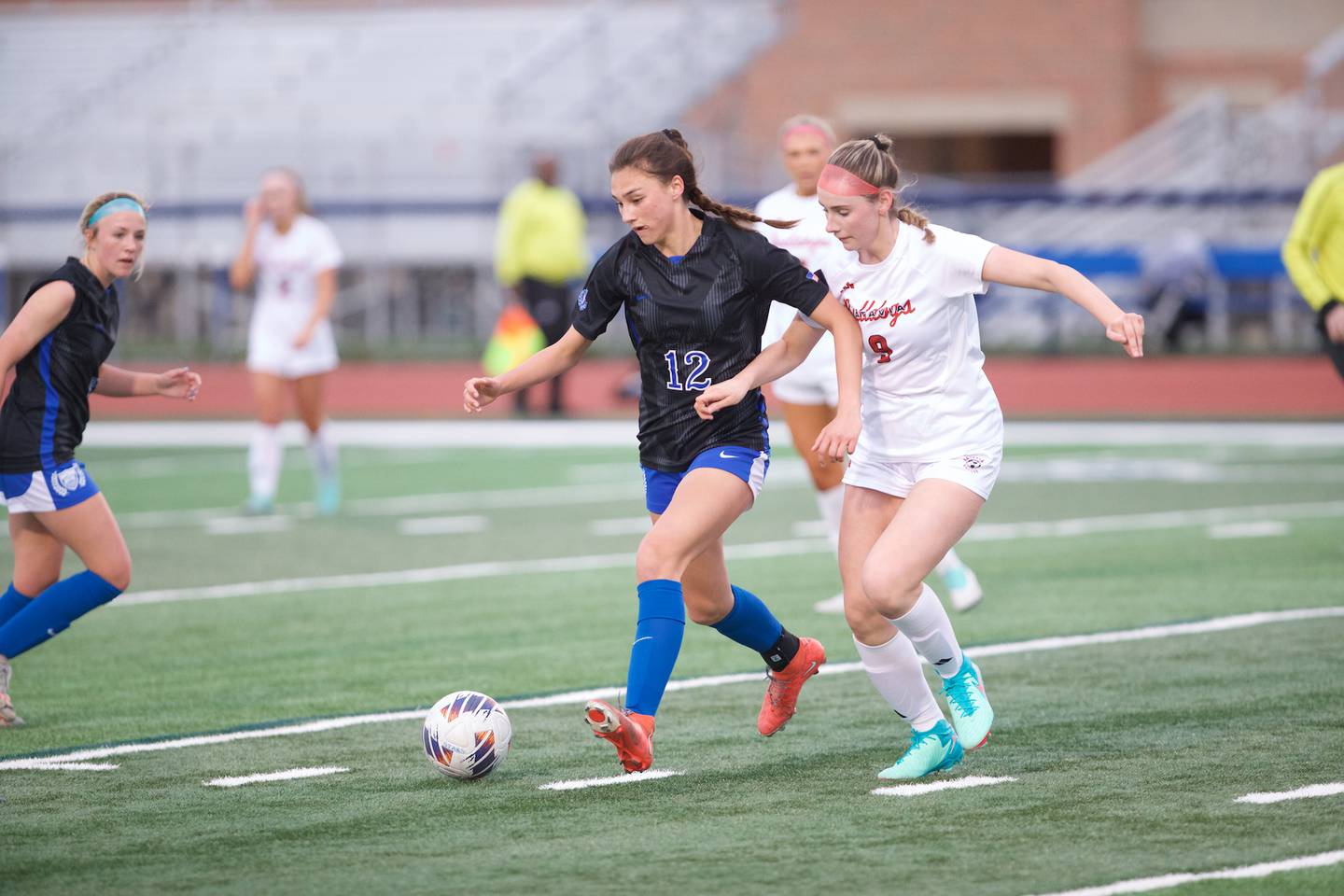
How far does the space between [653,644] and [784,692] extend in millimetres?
854

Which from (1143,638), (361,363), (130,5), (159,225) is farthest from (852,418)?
(130,5)

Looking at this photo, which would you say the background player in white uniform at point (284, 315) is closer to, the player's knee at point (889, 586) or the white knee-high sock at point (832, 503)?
the white knee-high sock at point (832, 503)

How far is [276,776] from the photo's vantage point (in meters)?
A: 6.48

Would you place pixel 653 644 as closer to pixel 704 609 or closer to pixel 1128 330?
pixel 704 609

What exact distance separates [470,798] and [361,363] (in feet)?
73.9

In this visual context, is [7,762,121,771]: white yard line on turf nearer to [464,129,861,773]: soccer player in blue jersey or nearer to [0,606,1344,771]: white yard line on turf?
[0,606,1344,771]: white yard line on turf

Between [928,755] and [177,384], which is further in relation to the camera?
[177,384]

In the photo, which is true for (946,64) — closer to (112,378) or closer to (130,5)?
(130,5)

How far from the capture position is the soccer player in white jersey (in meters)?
6.31

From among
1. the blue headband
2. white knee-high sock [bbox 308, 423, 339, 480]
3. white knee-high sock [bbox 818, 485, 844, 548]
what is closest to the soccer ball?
the blue headband

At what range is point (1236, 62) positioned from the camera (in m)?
36.6

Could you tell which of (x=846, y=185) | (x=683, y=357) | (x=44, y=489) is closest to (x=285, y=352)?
(x=44, y=489)

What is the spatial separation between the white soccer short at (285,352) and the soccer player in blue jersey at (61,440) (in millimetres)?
6334

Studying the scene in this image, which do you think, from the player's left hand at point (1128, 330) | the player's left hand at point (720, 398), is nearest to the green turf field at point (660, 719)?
the player's left hand at point (720, 398)
